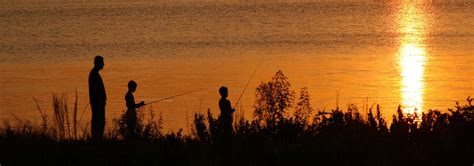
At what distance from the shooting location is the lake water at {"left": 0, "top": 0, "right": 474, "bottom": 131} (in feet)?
77.0

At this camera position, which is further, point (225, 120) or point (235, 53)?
point (235, 53)

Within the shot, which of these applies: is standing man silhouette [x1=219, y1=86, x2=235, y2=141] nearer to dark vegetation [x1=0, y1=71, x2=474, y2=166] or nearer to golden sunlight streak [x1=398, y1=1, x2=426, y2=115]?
dark vegetation [x1=0, y1=71, x2=474, y2=166]

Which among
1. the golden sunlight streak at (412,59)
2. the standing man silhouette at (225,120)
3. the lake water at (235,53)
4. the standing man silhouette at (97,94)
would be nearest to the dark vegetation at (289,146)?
the standing man silhouette at (225,120)

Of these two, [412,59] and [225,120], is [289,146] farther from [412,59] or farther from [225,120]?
[412,59]

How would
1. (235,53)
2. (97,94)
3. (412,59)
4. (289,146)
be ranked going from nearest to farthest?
1. (289,146)
2. (97,94)
3. (412,59)
4. (235,53)

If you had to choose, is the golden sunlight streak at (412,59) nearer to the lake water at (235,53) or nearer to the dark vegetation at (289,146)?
the lake water at (235,53)

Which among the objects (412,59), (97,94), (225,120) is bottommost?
(225,120)

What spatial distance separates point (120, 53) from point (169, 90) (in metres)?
12.4

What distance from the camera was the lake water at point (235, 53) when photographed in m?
23.5

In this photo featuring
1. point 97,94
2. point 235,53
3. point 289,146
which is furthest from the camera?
point 235,53

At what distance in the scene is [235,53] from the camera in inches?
1401

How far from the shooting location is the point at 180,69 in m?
30.3

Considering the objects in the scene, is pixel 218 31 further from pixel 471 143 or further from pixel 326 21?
pixel 471 143

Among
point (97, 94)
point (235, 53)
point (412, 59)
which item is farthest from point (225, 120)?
point (235, 53)
